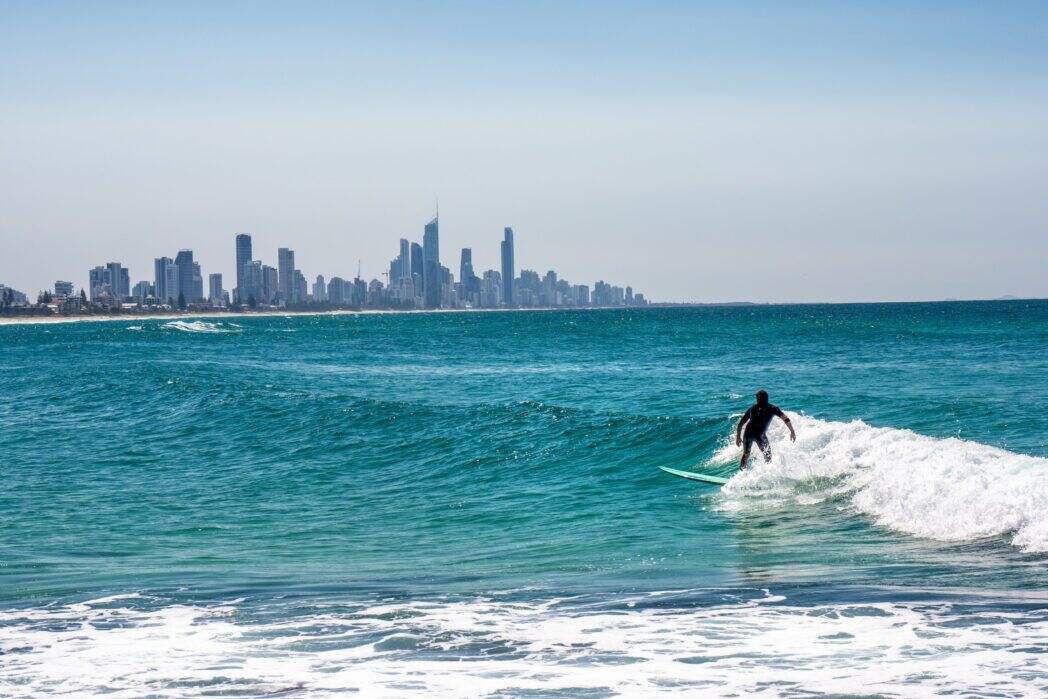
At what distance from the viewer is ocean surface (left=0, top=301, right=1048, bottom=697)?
901 centimetres

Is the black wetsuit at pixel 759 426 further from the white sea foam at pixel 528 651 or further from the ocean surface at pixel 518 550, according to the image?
the white sea foam at pixel 528 651

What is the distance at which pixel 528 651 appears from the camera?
9.46 metres

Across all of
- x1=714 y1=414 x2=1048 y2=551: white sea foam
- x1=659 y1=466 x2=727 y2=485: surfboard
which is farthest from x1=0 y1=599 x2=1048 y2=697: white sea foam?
x1=659 y1=466 x2=727 y2=485: surfboard

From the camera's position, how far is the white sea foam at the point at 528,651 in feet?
27.9

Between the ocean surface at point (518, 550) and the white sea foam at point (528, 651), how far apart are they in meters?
0.04

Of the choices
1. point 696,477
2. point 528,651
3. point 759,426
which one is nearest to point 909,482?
point 759,426

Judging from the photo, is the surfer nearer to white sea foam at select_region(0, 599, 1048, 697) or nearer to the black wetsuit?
the black wetsuit

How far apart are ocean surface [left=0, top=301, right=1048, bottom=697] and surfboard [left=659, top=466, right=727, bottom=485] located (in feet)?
1.40

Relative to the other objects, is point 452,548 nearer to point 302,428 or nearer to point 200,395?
point 302,428

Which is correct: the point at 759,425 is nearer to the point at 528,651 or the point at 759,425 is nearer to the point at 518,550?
the point at 518,550

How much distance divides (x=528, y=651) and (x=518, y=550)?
5.44 metres

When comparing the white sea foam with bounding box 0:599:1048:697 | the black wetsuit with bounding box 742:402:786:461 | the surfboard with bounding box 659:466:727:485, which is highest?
the black wetsuit with bounding box 742:402:786:461

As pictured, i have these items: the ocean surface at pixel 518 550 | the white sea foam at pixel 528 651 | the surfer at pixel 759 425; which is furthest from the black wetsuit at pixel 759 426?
the white sea foam at pixel 528 651

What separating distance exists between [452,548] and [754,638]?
6374 mm
